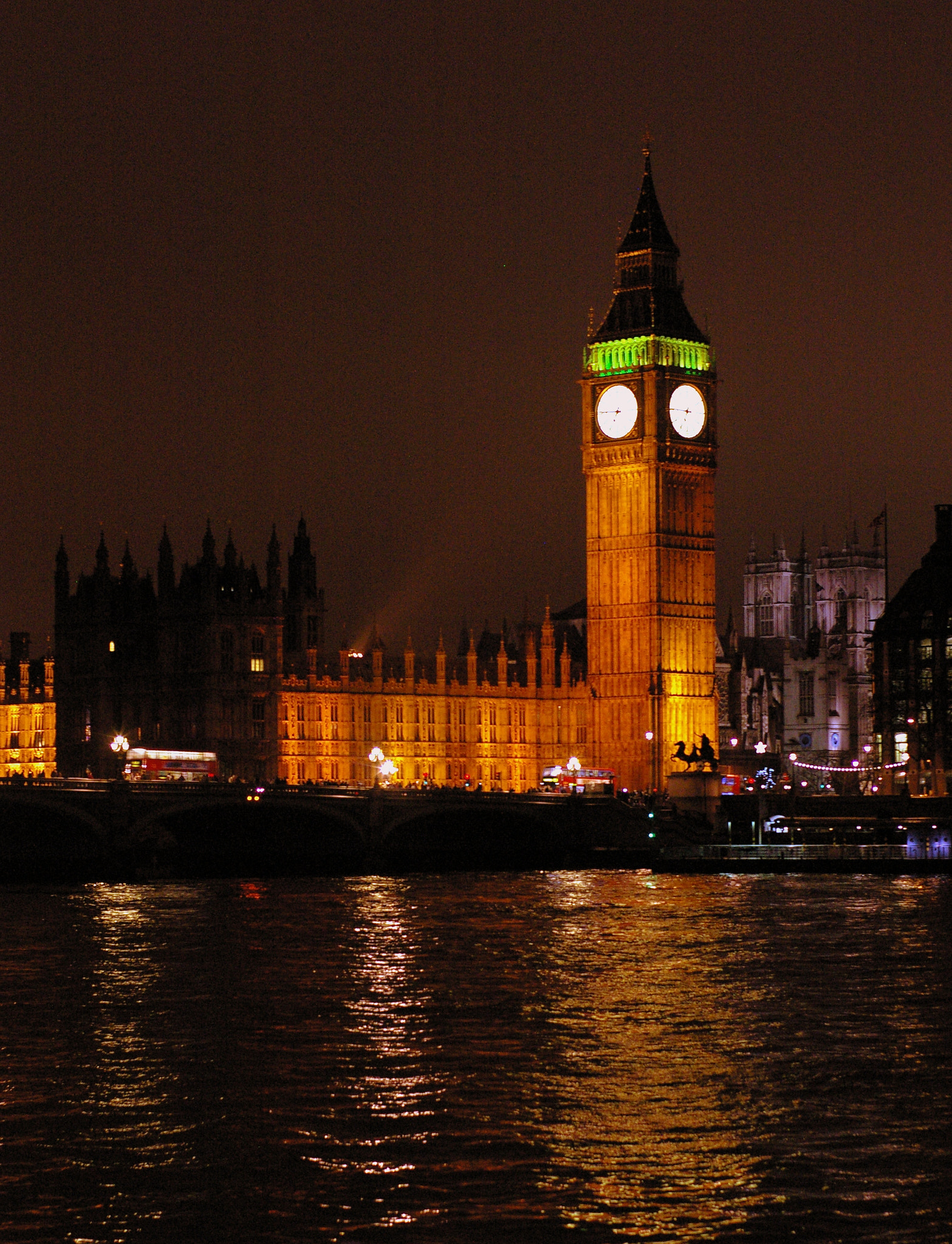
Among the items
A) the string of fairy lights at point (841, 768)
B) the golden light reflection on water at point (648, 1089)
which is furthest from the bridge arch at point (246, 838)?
the string of fairy lights at point (841, 768)

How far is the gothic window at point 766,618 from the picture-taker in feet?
630

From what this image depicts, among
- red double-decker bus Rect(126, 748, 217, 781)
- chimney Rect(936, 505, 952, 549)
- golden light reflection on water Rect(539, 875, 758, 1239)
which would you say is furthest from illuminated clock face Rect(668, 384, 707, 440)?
golden light reflection on water Rect(539, 875, 758, 1239)

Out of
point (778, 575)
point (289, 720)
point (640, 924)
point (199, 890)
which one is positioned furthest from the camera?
point (778, 575)

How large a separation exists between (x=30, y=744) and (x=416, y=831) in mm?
32069

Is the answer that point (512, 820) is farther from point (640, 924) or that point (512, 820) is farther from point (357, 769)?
point (640, 924)

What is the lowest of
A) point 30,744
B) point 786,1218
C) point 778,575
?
point 786,1218

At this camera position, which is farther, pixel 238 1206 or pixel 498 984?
pixel 498 984

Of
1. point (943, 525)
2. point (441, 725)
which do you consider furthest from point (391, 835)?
point (943, 525)

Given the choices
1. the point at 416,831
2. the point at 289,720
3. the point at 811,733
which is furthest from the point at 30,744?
the point at 811,733

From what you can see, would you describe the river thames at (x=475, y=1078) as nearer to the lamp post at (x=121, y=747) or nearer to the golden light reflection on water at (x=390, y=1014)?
the golden light reflection on water at (x=390, y=1014)

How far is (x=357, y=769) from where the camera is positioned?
4756 inches

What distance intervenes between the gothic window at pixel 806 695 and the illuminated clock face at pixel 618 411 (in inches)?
2112

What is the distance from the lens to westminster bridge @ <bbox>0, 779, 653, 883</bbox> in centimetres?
9069

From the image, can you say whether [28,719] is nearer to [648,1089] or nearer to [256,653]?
[256,653]
